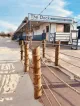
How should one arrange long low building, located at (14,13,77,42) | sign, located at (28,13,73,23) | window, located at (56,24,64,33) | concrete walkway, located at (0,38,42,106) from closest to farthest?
concrete walkway, located at (0,38,42,106) < sign, located at (28,13,73,23) < long low building, located at (14,13,77,42) < window, located at (56,24,64,33)

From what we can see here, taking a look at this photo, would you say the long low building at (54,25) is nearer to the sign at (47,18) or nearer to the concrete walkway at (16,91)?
the sign at (47,18)

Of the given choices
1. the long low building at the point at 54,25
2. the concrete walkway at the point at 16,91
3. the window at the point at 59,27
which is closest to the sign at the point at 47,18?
the long low building at the point at 54,25

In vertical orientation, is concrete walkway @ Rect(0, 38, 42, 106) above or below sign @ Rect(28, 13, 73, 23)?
below

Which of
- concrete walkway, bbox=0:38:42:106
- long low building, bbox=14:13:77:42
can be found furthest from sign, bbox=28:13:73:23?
concrete walkway, bbox=0:38:42:106

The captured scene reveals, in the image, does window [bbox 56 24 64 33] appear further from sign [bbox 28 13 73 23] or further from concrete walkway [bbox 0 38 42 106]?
concrete walkway [bbox 0 38 42 106]

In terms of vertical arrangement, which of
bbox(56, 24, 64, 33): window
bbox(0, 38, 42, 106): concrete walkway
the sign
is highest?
the sign

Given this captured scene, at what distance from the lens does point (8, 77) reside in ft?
18.7

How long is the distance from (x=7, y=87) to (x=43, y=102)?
4.76ft

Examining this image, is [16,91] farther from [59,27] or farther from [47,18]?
[59,27]

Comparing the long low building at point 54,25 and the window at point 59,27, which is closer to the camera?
the long low building at point 54,25

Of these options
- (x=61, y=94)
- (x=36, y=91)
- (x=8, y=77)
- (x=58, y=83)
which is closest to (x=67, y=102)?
(x=61, y=94)

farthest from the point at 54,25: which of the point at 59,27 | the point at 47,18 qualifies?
the point at 47,18

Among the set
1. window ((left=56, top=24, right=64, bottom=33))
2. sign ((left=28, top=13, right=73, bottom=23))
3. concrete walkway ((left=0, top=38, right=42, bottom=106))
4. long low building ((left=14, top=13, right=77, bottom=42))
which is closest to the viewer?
concrete walkway ((left=0, top=38, right=42, bottom=106))

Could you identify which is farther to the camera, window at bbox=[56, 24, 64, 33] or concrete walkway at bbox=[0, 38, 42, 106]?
Result: window at bbox=[56, 24, 64, 33]
